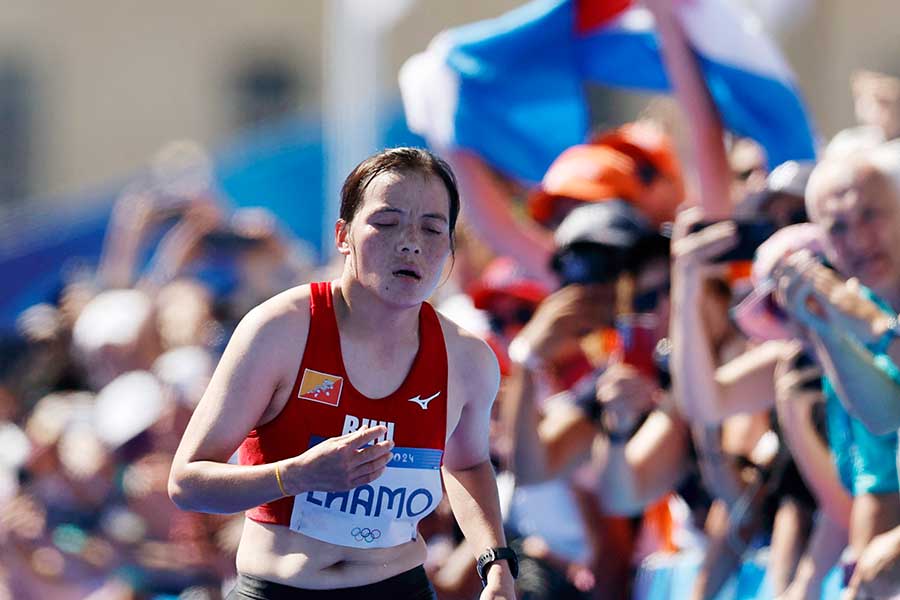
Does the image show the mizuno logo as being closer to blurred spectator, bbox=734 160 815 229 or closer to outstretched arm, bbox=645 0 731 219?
blurred spectator, bbox=734 160 815 229

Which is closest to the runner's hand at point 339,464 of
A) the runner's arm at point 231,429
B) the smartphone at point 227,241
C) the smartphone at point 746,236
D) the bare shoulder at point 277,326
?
the runner's arm at point 231,429

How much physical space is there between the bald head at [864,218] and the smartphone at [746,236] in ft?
1.72

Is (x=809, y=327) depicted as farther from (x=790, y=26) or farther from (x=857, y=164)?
(x=790, y=26)

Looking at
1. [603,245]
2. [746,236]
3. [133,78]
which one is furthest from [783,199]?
[133,78]

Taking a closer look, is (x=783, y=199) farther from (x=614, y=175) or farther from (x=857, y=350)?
(x=857, y=350)

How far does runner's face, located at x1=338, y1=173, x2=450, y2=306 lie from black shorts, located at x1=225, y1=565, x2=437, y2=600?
0.62 meters

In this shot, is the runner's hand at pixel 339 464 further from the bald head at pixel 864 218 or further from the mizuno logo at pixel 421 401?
the bald head at pixel 864 218

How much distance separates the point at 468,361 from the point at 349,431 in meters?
0.37

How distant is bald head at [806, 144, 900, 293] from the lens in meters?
4.41

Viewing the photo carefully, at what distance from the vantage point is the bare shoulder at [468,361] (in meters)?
3.89

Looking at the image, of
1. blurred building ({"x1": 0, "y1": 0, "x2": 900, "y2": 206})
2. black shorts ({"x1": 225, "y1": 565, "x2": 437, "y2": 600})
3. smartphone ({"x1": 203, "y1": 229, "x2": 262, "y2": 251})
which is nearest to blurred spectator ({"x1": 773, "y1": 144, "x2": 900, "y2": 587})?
black shorts ({"x1": 225, "y1": 565, "x2": 437, "y2": 600})

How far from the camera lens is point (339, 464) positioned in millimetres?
3328

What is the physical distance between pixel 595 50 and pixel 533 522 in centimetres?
210

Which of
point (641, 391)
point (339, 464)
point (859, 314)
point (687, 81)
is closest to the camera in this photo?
point (339, 464)
